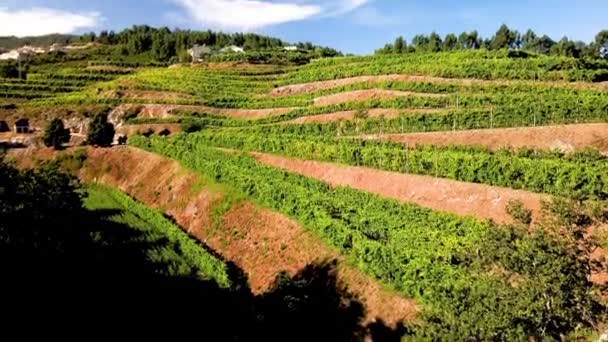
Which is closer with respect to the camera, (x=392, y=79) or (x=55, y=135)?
(x=55, y=135)

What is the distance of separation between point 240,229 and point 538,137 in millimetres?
26983

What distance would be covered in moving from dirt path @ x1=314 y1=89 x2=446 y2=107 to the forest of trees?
56.7 meters

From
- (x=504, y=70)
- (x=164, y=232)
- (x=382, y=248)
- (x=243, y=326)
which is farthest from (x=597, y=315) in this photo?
(x=504, y=70)

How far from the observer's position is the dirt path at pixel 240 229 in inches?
1359

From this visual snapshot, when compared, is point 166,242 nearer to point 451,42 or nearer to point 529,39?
point 451,42

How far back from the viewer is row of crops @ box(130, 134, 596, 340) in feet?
69.2

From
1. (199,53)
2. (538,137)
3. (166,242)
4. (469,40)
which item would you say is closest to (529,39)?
(469,40)

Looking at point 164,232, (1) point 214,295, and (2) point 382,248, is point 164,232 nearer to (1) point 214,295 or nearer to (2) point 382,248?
(1) point 214,295

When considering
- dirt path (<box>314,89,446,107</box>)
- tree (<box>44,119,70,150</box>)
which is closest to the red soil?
dirt path (<box>314,89,446,107</box>)

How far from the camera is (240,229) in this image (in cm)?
4784

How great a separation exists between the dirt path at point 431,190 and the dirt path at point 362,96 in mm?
24113

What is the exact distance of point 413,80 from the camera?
279ft

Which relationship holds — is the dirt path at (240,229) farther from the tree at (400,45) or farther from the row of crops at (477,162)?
the tree at (400,45)

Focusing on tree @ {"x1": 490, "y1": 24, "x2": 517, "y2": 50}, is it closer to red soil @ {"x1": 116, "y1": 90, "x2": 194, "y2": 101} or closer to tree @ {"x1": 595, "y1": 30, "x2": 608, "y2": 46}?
tree @ {"x1": 595, "y1": 30, "x2": 608, "y2": 46}
